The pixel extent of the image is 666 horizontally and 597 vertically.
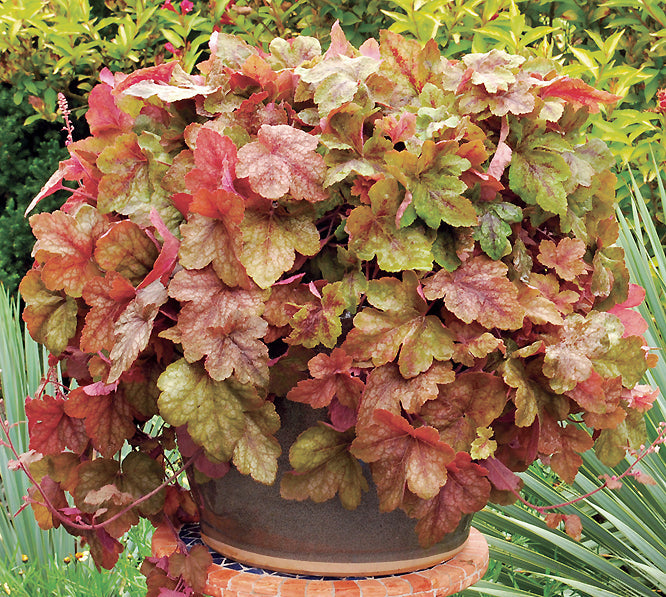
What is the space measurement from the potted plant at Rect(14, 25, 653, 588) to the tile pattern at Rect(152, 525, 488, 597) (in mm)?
106

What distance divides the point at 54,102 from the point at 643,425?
112 inches

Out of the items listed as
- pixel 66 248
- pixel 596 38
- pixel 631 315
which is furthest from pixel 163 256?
pixel 596 38

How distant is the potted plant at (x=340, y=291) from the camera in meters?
0.90

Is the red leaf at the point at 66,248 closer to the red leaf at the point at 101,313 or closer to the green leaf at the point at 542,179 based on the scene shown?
the red leaf at the point at 101,313

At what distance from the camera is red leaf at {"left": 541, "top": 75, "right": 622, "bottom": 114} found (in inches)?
41.3

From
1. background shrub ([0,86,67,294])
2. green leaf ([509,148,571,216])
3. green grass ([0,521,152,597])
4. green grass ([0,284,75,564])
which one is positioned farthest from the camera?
background shrub ([0,86,67,294])

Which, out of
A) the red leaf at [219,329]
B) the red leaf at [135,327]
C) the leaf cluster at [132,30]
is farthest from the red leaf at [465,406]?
the leaf cluster at [132,30]

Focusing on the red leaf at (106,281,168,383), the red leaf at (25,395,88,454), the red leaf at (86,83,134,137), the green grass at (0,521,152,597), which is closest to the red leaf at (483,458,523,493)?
the red leaf at (106,281,168,383)

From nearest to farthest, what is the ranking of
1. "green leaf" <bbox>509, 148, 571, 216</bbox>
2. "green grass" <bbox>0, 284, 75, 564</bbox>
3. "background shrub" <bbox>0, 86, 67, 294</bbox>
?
"green leaf" <bbox>509, 148, 571, 216</bbox> < "green grass" <bbox>0, 284, 75, 564</bbox> < "background shrub" <bbox>0, 86, 67, 294</bbox>

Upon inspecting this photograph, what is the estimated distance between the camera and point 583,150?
1094mm

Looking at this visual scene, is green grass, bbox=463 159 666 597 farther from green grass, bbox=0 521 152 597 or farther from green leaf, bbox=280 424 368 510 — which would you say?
green grass, bbox=0 521 152 597

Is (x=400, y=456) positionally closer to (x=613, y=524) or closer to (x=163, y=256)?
(x=163, y=256)

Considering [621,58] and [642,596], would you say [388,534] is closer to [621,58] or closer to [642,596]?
[642,596]

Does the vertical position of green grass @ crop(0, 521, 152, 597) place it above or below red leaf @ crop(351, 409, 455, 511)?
below
